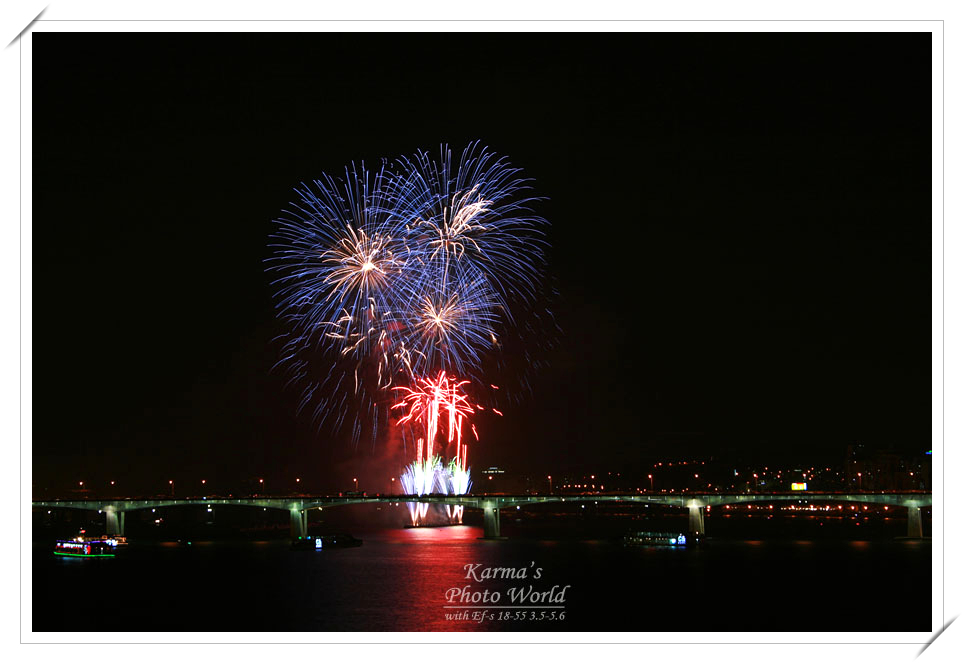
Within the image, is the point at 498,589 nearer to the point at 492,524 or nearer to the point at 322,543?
the point at 322,543

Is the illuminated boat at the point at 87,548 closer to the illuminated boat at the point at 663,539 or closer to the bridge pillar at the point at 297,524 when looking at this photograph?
the bridge pillar at the point at 297,524

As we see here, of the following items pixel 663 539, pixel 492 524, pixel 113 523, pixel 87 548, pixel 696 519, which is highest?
pixel 696 519

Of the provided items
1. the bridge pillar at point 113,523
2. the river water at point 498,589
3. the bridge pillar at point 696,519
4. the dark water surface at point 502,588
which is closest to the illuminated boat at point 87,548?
the dark water surface at point 502,588

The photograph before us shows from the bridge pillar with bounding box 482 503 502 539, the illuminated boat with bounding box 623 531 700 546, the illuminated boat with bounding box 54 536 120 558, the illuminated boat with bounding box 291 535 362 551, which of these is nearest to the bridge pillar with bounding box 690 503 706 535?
the illuminated boat with bounding box 623 531 700 546

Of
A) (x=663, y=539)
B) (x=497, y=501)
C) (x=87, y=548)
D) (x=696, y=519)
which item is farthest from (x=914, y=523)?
(x=87, y=548)
